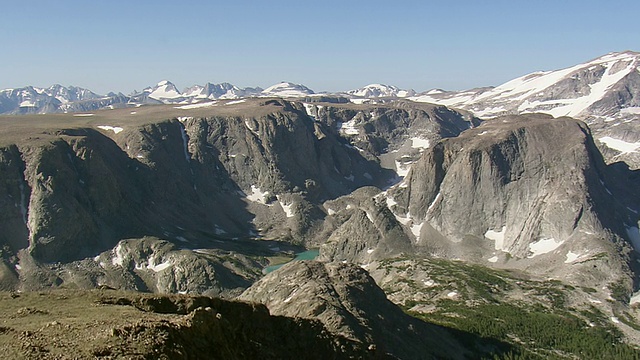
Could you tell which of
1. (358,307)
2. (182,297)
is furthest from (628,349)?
(182,297)

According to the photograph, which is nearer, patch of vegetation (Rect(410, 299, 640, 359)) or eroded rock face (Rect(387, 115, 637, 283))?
patch of vegetation (Rect(410, 299, 640, 359))

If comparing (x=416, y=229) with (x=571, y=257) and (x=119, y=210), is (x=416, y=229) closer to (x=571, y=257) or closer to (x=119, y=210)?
(x=571, y=257)

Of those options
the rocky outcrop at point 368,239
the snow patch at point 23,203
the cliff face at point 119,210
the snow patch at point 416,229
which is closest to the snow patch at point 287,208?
the cliff face at point 119,210

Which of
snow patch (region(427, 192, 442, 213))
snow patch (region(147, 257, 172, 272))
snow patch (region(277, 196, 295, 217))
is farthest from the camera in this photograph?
snow patch (region(277, 196, 295, 217))

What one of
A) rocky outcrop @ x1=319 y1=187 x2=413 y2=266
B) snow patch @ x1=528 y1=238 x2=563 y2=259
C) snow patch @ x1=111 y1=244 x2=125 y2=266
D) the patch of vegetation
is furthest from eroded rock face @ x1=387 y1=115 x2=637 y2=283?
snow patch @ x1=111 y1=244 x2=125 y2=266

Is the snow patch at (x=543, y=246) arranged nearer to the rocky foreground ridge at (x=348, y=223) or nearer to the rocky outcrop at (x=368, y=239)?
the rocky foreground ridge at (x=348, y=223)

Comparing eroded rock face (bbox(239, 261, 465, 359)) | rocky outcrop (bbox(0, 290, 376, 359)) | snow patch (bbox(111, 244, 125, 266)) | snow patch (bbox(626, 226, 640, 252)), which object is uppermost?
rocky outcrop (bbox(0, 290, 376, 359))

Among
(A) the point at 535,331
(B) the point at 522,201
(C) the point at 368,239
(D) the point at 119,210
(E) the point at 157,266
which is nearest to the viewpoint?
(A) the point at 535,331

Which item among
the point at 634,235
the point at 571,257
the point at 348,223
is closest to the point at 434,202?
the point at 348,223

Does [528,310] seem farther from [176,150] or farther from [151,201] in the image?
[176,150]

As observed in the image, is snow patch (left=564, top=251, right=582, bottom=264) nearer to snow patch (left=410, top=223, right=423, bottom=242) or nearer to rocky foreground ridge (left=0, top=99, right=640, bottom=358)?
rocky foreground ridge (left=0, top=99, right=640, bottom=358)
